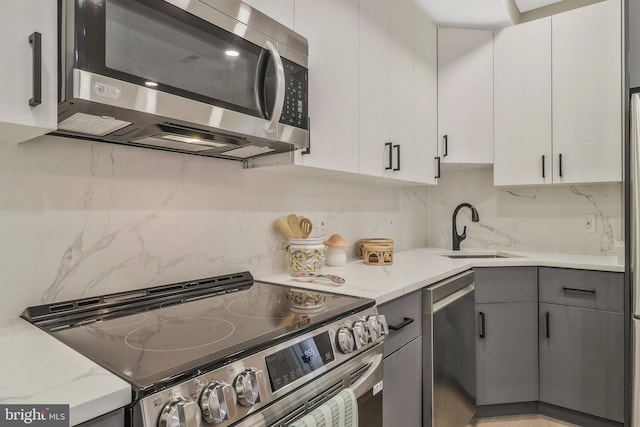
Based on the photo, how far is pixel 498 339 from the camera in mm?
2293

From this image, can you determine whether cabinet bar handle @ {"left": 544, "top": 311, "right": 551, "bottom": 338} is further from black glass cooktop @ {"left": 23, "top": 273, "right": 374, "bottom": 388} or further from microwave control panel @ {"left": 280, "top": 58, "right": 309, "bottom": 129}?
microwave control panel @ {"left": 280, "top": 58, "right": 309, "bottom": 129}

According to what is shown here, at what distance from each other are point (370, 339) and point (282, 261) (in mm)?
746

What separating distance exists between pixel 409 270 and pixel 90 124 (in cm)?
148

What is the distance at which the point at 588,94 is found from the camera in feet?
Result: 7.72

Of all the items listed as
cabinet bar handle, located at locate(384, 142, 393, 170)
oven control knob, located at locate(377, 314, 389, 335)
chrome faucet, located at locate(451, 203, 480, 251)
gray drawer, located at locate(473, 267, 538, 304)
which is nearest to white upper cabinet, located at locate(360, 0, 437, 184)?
cabinet bar handle, located at locate(384, 142, 393, 170)

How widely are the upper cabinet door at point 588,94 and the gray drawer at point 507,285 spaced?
67 cm

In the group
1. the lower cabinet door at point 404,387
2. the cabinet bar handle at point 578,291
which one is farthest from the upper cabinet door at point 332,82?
the cabinet bar handle at point 578,291

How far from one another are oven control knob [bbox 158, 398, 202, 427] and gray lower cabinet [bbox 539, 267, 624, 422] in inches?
85.6

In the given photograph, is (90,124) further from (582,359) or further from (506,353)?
(582,359)

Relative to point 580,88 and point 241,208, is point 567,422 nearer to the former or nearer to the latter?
point 580,88

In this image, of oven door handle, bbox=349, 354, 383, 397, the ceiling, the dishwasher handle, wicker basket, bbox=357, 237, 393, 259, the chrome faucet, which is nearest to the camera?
oven door handle, bbox=349, 354, 383, 397

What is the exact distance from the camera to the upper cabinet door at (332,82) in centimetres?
160

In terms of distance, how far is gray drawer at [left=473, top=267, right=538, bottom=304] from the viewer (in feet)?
7.43

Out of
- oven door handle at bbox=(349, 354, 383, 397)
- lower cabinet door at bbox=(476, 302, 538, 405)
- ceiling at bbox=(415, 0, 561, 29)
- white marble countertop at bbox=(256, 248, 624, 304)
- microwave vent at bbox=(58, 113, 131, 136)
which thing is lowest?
lower cabinet door at bbox=(476, 302, 538, 405)
